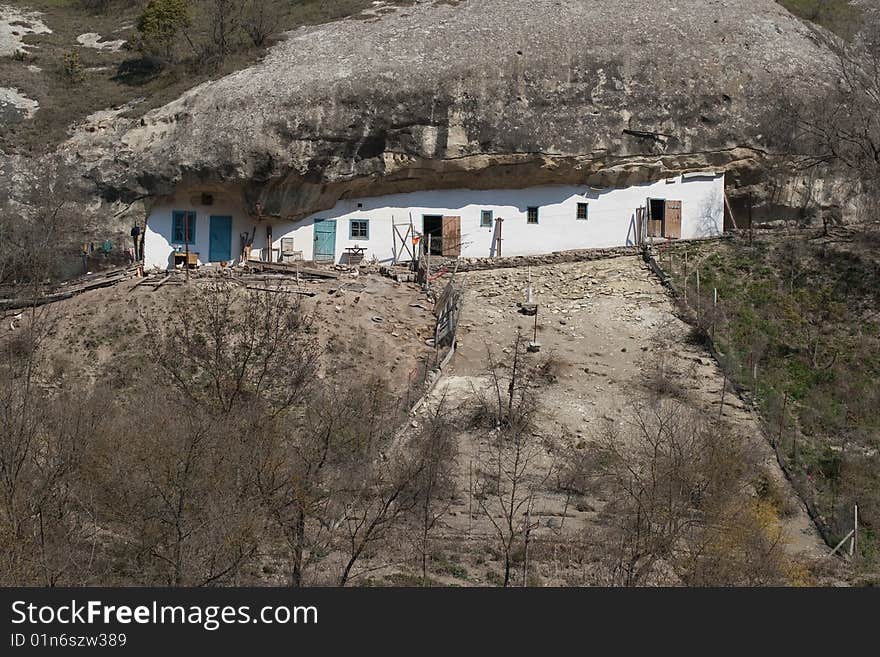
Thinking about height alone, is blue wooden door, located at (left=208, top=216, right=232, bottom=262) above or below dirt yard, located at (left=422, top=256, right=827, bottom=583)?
above

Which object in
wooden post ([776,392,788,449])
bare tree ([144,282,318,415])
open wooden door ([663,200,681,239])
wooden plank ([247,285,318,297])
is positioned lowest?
wooden post ([776,392,788,449])

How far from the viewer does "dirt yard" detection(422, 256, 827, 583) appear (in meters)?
24.0

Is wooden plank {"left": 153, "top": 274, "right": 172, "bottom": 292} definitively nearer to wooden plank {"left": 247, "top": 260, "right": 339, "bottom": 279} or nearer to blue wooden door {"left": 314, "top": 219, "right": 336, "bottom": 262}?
wooden plank {"left": 247, "top": 260, "right": 339, "bottom": 279}

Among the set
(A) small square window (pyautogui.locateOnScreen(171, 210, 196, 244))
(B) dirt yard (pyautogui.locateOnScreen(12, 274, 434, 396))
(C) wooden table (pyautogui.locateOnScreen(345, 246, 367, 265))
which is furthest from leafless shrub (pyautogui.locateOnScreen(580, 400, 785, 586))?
(A) small square window (pyautogui.locateOnScreen(171, 210, 196, 244))

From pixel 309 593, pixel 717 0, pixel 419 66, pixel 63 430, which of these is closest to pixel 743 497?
pixel 309 593

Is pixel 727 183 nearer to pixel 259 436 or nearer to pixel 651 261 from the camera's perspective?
pixel 651 261

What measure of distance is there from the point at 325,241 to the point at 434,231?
10.3 ft

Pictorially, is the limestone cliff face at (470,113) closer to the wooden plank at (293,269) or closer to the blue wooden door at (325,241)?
the blue wooden door at (325,241)

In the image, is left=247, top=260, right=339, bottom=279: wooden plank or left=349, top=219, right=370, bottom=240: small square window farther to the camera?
left=349, top=219, right=370, bottom=240: small square window

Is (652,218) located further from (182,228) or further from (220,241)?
(182,228)

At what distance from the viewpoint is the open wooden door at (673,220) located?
36562mm

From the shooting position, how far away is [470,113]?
35.8 meters

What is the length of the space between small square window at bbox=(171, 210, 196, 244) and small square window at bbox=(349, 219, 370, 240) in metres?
4.47

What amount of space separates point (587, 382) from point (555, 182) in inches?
384
